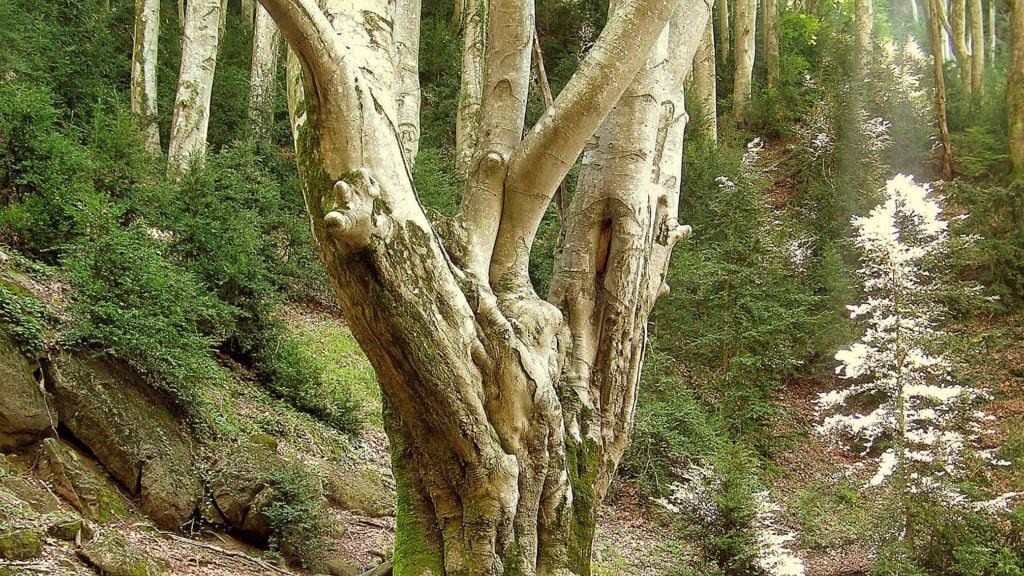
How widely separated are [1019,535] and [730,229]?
614 cm

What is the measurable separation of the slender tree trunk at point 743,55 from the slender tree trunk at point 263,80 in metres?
11.7

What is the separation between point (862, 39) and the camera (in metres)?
16.4

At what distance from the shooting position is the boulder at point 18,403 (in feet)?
13.9

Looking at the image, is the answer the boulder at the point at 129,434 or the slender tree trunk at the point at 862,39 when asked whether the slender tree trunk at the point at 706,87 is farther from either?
the boulder at the point at 129,434

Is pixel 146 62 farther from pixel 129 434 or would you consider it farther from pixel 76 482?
pixel 76 482

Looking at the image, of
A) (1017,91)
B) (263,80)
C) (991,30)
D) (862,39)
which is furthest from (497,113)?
(991,30)

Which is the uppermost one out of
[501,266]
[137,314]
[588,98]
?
[588,98]

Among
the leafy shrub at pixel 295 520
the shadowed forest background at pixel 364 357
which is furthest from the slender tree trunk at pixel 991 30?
the leafy shrub at pixel 295 520

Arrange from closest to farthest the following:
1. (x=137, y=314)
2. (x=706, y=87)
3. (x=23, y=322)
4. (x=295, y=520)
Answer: (x=23, y=322)
(x=137, y=314)
(x=295, y=520)
(x=706, y=87)

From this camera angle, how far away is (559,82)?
59.7 ft

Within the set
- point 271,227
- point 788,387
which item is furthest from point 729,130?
point 271,227

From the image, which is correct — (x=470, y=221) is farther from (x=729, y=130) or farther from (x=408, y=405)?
(x=729, y=130)

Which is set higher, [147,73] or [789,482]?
[147,73]

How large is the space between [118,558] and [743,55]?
18692 millimetres
